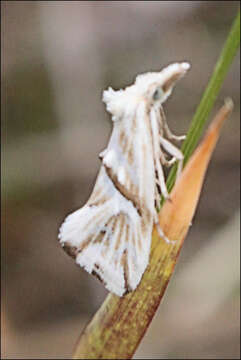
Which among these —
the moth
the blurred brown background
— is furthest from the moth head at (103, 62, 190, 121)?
the blurred brown background

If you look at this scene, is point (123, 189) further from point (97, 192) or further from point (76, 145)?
point (76, 145)

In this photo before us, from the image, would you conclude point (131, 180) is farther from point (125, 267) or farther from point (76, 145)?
point (76, 145)

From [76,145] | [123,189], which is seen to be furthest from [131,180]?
[76,145]

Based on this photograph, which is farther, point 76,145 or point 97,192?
point 76,145

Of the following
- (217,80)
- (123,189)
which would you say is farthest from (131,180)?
(217,80)

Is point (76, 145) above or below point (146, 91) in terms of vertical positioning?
below
